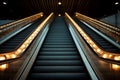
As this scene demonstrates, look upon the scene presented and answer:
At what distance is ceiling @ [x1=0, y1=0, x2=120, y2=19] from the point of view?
16.8 m

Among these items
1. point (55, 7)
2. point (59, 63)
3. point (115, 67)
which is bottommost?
point (59, 63)

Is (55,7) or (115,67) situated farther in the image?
(55,7)

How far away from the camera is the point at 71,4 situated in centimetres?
1733

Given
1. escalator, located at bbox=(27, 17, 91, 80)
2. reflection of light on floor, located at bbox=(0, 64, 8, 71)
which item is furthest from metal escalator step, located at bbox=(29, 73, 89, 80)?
reflection of light on floor, located at bbox=(0, 64, 8, 71)

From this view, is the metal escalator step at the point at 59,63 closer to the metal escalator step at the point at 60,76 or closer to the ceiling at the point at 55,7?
the metal escalator step at the point at 60,76

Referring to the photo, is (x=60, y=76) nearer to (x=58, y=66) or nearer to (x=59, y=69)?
(x=59, y=69)

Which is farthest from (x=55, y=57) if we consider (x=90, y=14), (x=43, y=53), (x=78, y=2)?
(x=90, y=14)

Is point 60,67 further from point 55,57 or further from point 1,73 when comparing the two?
point 1,73

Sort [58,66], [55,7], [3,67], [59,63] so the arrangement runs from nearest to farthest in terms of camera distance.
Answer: [3,67] → [58,66] → [59,63] → [55,7]

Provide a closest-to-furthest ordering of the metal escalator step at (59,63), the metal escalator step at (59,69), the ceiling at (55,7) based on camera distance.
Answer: the metal escalator step at (59,69)
the metal escalator step at (59,63)
the ceiling at (55,7)

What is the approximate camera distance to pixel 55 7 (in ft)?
60.5

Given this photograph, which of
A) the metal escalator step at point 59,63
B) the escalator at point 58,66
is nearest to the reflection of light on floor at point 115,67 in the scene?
the escalator at point 58,66

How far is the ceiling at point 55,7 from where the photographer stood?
16781 mm

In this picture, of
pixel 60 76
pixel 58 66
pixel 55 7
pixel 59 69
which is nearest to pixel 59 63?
pixel 58 66
